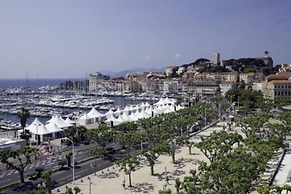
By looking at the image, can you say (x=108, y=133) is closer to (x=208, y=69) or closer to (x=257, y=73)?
(x=257, y=73)

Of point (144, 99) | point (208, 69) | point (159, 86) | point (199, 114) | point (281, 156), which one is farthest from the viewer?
point (208, 69)

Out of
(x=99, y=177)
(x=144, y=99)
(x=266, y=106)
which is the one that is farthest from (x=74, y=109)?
(x=99, y=177)

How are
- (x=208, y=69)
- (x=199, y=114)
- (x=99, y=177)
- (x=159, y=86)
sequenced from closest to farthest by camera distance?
1. (x=99, y=177)
2. (x=199, y=114)
3. (x=159, y=86)
4. (x=208, y=69)

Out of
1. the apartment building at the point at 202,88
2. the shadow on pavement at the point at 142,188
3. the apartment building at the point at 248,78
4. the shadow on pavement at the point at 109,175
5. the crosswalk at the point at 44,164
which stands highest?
the apartment building at the point at 248,78

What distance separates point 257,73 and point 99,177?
119 metres

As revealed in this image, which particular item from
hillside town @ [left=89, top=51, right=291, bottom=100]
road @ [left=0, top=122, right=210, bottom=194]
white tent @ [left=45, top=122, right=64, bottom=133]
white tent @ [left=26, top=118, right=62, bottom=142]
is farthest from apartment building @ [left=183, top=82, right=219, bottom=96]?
road @ [left=0, top=122, right=210, bottom=194]

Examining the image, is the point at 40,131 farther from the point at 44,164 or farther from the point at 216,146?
the point at 216,146

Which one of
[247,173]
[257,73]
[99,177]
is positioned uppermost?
[257,73]

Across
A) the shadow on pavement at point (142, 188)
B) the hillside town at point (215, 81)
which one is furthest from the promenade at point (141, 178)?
the hillside town at point (215, 81)

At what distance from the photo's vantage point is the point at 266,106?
67.8m

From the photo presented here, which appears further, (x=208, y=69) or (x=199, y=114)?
(x=208, y=69)

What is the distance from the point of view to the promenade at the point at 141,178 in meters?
27.7

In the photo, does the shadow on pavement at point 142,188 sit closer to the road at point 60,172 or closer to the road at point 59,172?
the road at point 59,172

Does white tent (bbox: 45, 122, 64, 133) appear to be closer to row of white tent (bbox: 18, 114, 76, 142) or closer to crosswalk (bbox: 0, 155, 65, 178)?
row of white tent (bbox: 18, 114, 76, 142)
